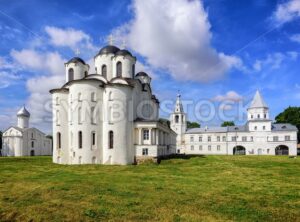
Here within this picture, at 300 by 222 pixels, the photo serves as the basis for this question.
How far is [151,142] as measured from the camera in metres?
28.0

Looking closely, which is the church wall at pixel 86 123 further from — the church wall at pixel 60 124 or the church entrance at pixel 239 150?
the church entrance at pixel 239 150

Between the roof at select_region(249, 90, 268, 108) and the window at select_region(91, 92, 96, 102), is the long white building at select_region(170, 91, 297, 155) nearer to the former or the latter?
the roof at select_region(249, 90, 268, 108)

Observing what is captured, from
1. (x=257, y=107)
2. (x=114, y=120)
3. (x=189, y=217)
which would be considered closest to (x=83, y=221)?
(x=189, y=217)

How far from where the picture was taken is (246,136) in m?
62.2

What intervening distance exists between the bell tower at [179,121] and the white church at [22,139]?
33777 millimetres

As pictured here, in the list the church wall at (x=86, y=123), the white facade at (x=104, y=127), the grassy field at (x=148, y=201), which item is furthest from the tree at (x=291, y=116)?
the grassy field at (x=148, y=201)

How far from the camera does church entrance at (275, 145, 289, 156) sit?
59375 mm

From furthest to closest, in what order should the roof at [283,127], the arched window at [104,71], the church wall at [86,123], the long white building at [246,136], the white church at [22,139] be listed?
1. the white church at [22,139]
2. the long white building at [246,136]
3. the roof at [283,127]
4. the arched window at [104,71]
5. the church wall at [86,123]

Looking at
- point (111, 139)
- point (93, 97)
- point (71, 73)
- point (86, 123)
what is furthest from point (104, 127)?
point (71, 73)

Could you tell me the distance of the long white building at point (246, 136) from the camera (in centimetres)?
5872

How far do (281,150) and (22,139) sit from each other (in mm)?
58941

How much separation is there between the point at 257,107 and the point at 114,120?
43759 mm

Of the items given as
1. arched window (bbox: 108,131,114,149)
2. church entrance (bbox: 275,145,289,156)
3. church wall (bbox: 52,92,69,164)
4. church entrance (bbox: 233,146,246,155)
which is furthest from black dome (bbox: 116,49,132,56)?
church entrance (bbox: 275,145,289,156)

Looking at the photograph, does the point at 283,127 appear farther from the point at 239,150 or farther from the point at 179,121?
the point at 179,121
